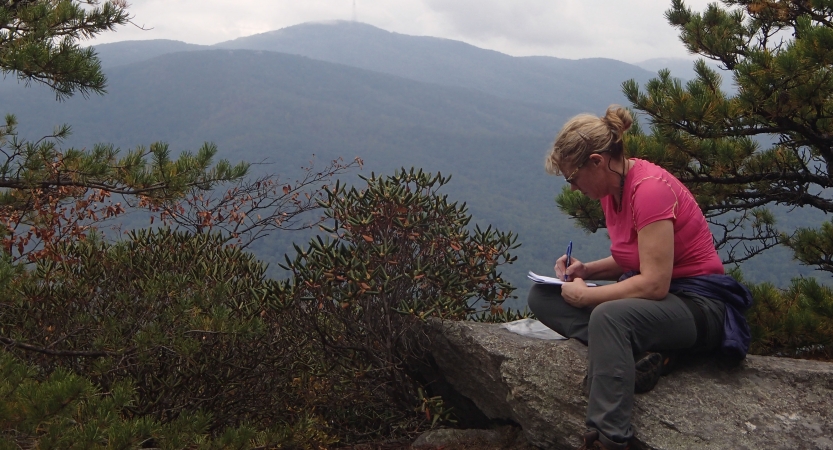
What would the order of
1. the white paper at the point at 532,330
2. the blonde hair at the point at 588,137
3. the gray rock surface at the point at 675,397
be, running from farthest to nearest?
the white paper at the point at 532,330
the blonde hair at the point at 588,137
the gray rock surface at the point at 675,397

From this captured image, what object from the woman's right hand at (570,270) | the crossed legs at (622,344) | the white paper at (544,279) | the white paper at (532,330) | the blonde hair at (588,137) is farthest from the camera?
the white paper at (532,330)

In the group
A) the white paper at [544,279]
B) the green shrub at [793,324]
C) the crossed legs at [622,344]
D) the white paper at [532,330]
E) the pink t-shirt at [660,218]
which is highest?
the pink t-shirt at [660,218]

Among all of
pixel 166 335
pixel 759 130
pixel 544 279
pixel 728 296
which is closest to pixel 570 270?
pixel 544 279

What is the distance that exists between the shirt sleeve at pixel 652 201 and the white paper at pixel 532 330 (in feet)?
3.12

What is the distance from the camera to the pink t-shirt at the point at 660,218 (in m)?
3.03

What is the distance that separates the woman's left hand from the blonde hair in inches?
21.2

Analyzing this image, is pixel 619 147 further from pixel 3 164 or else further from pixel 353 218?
pixel 3 164

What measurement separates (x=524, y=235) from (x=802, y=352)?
84.9 metres

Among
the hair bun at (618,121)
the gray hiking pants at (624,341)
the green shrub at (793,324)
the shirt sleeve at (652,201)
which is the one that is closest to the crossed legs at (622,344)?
the gray hiking pants at (624,341)

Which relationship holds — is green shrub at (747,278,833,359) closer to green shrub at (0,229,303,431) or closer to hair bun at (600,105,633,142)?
hair bun at (600,105,633,142)

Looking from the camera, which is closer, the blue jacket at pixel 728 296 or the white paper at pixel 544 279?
the blue jacket at pixel 728 296

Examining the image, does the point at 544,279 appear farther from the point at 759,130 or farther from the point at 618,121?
the point at 759,130

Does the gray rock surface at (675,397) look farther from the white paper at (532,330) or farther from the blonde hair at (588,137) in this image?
the blonde hair at (588,137)

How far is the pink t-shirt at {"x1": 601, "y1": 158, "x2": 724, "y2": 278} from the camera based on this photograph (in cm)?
303
